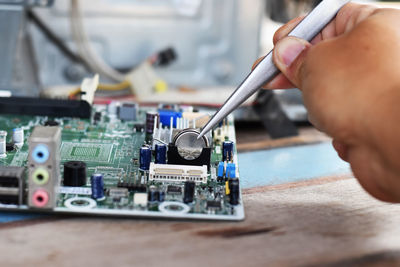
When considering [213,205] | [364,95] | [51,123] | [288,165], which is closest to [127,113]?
[51,123]

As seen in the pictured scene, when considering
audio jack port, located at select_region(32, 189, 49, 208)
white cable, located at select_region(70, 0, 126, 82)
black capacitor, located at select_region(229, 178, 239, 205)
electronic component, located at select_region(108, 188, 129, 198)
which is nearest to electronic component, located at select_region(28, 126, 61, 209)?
audio jack port, located at select_region(32, 189, 49, 208)

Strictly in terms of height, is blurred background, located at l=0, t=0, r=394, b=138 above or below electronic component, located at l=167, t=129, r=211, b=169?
above

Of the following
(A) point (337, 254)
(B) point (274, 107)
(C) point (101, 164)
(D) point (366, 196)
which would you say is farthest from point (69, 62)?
(A) point (337, 254)

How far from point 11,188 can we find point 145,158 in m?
0.27

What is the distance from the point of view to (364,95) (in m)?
0.88

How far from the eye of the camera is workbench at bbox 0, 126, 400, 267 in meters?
0.91

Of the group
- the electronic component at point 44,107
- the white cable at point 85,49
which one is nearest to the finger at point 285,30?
the electronic component at point 44,107

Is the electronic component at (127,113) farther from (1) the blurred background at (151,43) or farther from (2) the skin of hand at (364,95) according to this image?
(2) the skin of hand at (364,95)

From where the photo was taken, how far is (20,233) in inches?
38.2

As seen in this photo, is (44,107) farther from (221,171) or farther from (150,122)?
(221,171)

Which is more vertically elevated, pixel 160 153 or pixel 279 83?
pixel 279 83

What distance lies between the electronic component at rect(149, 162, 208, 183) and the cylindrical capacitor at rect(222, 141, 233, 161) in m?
0.11

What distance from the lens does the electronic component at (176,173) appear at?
1.14 metres

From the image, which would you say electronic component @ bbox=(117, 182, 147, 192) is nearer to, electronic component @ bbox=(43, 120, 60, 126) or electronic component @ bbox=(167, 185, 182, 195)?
electronic component @ bbox=(167, 185, 182, 195)
